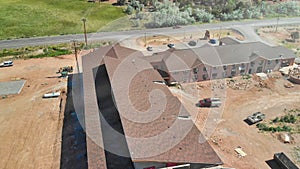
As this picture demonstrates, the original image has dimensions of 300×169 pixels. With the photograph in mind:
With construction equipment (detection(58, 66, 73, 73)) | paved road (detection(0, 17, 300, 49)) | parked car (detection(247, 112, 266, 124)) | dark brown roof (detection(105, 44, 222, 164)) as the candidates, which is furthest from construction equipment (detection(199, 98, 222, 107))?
paved road (detection(0, 17, 300, 49))

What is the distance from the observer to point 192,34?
64.3 m

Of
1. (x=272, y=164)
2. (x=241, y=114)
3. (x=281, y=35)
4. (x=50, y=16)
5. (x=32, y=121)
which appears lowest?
(x=272, y=164)

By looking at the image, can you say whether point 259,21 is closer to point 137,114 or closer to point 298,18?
point 298,18

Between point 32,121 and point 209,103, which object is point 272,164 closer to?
point 209,103

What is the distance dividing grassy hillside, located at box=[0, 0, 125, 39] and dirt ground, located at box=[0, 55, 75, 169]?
21.0 m

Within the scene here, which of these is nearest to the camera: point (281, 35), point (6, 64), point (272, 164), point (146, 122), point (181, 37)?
point (146, 122)

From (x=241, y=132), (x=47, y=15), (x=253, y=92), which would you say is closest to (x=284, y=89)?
(x=253, y=92)

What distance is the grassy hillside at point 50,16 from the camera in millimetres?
67812

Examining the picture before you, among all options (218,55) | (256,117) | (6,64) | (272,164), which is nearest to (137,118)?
(272,164)

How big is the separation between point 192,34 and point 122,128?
135 feet

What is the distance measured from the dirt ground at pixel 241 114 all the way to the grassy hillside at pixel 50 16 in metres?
37.3

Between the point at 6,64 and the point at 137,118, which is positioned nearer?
the point at 137,118

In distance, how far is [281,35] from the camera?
2554 inches

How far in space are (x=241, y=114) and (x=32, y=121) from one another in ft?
83.0
